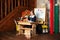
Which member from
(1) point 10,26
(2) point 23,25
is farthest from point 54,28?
(1) point 10,26

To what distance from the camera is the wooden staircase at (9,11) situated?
10.1 feet

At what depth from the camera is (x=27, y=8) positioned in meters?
3.27

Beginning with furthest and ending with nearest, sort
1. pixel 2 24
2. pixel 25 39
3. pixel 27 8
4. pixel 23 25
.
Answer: pixel 27 8, pixel 2 24, pixel 23 25, pixel 25 39

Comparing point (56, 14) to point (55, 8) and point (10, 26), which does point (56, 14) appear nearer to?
point (55, 8)

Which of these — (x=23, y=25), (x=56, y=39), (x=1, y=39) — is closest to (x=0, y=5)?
(x=23, y=25)

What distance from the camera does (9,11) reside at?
3.19m

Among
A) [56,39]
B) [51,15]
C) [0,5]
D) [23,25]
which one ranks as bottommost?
[56,39]

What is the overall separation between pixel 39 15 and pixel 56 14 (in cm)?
34

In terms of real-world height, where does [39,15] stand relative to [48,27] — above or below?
above

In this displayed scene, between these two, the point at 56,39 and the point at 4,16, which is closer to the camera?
the point at 56,39

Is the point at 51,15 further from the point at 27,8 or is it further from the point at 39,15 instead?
the point at 27,8

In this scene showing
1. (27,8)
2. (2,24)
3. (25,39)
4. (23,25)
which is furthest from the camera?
(27,8)

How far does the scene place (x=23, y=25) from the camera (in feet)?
9.20

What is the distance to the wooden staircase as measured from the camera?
3.08 metres
